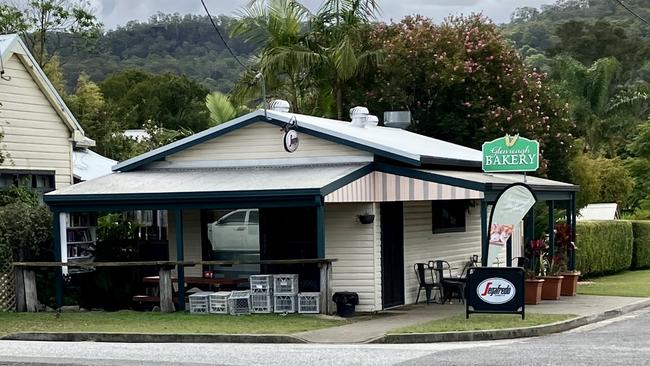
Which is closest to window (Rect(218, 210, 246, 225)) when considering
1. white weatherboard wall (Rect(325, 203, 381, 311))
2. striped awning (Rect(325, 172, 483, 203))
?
white weatherboard wall (Rect(325, 203, 381, 311))

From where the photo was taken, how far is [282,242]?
70.0 feet

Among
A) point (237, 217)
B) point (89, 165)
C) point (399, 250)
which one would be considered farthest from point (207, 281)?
point (89, 165)

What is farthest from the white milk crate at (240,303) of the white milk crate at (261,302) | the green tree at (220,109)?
the green tree at (220,109)

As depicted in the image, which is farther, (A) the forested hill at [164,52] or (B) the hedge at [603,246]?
(A) the forested hill at [164,52]

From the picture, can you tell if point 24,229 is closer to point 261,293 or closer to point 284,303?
point 261,293

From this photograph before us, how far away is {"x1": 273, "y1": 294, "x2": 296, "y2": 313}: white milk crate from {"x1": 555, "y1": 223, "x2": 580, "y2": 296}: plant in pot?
6.80m

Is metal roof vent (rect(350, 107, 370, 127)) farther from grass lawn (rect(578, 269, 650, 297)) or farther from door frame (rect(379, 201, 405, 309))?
grass lawn (rect(578, 269, 650, 297))

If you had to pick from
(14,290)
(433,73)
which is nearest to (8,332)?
(14,290)

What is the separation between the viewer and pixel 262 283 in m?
19.7

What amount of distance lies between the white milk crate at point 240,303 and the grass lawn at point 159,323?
428 mm

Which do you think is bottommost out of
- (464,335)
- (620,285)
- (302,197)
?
(620,285)

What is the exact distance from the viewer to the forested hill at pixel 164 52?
88.9 m

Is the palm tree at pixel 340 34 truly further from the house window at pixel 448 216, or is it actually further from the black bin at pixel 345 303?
the black bin at pixel 345 303

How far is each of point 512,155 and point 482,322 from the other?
4057 mm
